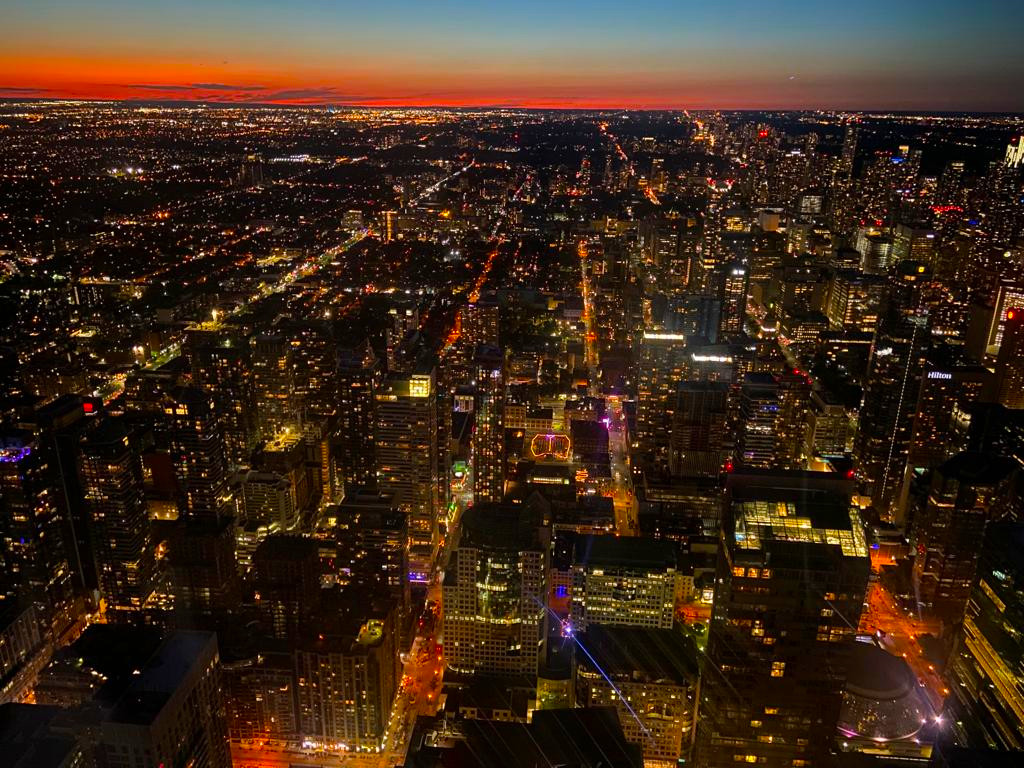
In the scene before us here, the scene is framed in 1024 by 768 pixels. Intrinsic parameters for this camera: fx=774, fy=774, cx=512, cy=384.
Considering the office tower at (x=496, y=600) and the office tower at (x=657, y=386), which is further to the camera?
the office tower at (x=657, y=386)

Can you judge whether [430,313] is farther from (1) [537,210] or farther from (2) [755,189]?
(2) [755,189]

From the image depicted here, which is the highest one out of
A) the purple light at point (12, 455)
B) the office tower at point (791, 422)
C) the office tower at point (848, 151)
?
the office tower at point (848, 151)

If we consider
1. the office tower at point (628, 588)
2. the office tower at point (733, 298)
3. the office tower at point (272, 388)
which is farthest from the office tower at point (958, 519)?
the office tower at point (272, 388)

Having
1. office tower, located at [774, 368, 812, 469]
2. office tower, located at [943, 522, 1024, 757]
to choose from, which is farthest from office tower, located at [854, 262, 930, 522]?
office tower, located at [943, 522, 1024, 757]

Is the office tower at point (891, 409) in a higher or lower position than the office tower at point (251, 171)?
lower

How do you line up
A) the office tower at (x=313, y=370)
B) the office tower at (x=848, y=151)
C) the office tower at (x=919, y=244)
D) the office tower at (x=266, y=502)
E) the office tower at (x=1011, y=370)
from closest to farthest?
the office tower at (x=266, y=502)
the office tower at (x=1011, y=370)
the office tower at (x=313, y=370)
the office tower at (x=919, y=244)
the office tower at (x=848, y=151)

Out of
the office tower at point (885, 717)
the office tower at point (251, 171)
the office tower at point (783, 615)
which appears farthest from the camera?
the office tower at point (251, 171)

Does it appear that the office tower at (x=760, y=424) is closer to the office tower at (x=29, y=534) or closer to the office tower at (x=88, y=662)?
the office tower at (x=88, y=662)

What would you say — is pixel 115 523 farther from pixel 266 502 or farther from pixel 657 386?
pixel 657 386

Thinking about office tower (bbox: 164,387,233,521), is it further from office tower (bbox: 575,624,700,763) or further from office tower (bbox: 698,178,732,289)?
office tower (bbox: 698,178,732,289)
